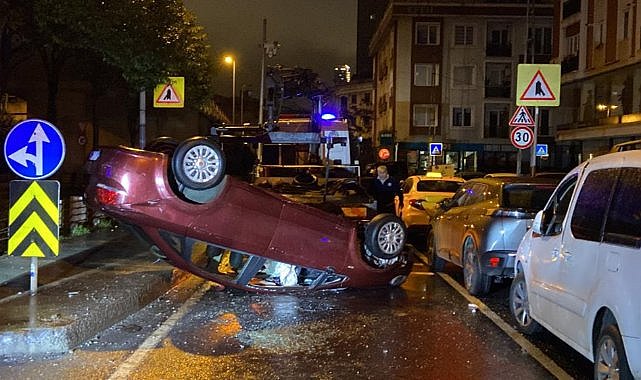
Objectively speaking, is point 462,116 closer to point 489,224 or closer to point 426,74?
point 426,74

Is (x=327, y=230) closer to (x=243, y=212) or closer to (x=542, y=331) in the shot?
(x=243, y=212)

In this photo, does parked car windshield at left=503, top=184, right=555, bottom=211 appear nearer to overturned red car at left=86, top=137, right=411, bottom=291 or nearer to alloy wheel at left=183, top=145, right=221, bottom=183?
overturned red car at left=86, top=137, right=411, bottom=291

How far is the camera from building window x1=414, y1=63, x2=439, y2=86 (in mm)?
55188

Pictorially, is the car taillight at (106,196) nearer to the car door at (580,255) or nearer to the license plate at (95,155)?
the license plate at (95,155)

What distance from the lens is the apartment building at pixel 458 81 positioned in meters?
54.8

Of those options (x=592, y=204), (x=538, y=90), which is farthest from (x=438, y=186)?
(x=592, y=204)

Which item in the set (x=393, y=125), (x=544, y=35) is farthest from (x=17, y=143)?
(x=544, y=35)

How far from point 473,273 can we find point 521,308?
2040 millimetres

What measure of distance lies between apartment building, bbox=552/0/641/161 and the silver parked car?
20.5 m

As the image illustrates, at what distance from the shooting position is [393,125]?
55.8m

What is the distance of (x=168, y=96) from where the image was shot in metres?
15.3

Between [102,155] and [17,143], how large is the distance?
3.18 feet

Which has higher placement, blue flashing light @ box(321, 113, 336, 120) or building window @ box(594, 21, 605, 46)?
building window @ box(594, 21, 605, 46)

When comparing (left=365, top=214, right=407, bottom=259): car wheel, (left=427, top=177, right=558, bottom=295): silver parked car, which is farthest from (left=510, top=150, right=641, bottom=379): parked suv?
(left=365, top=214, right=407, bottom=259): car wheel
